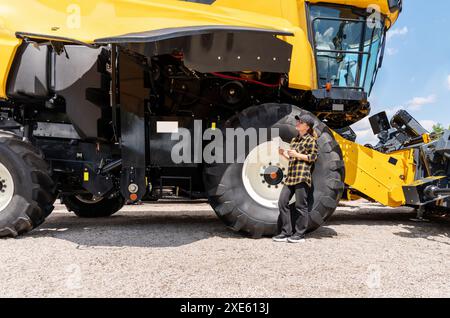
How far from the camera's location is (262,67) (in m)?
4.36

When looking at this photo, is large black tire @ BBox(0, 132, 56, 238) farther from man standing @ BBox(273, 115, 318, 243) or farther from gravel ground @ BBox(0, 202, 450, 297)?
man standing @ BBox(273, 115, 318, 243)

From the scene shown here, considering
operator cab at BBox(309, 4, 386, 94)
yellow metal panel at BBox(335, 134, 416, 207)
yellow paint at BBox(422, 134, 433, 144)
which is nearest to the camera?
operator cab at BBox(309, 4, 386, 94)

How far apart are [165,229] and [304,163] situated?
2.16 metres

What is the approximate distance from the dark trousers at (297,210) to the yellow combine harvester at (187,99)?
0.58ft

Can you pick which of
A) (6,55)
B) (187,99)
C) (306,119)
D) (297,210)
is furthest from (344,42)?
(6,55)

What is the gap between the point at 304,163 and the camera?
172 inches

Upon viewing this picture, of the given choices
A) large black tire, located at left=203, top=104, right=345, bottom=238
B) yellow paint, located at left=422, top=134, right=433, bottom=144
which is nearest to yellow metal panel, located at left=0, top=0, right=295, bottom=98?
large black tire, located at left=203, top=104, right=345, bottom=238

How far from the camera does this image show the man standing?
4324 mm

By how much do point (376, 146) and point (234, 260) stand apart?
4745mm

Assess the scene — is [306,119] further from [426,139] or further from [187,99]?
[426,139]

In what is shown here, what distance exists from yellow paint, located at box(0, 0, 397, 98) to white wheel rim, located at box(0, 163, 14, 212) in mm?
1006

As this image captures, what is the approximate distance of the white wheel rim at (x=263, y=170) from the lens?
4.66m
